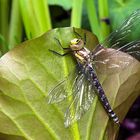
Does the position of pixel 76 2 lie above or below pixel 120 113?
above

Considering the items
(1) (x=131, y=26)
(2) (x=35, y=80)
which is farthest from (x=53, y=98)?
(1) (x=131, y=26)

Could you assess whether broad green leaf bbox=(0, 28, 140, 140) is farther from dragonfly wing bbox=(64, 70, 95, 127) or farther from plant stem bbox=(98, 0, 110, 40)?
plant stem bbox=(98, 0, 110, 40)

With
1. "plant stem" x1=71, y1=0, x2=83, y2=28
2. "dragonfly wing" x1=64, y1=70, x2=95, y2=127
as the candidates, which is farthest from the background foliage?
"dragonfly wing" x1=64, y1=70, x2=95, y2=127

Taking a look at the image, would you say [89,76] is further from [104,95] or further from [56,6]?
[56,6]

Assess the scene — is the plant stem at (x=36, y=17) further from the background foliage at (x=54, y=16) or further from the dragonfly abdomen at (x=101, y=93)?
the dragonfly abdomen at (x=101, y=93)

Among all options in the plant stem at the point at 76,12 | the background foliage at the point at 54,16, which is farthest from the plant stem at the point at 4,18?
the plant stem at the point at 76,12
